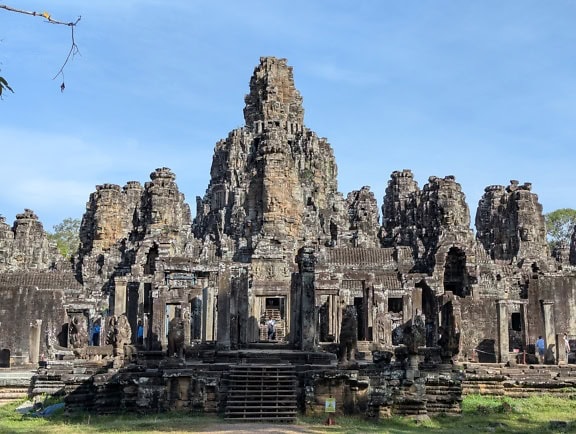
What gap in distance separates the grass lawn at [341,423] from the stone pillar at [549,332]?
7.60m

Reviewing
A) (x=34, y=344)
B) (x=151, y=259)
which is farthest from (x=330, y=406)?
(x=151, y=259)

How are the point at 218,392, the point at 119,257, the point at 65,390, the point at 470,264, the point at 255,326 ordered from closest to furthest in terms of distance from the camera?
the point at 218,392, the point at 65,390, the point at 255,326, the point at 470,264, the point at 119,257

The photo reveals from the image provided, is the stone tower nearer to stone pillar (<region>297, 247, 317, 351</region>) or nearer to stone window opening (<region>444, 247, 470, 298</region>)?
stone window opening (<region>444, 247, 470, 298</region>)

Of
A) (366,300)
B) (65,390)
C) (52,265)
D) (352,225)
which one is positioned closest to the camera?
(65,390)

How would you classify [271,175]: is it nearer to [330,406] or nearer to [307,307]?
[307,307]

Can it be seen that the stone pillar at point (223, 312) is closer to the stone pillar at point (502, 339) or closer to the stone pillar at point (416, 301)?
the stone pillar at point (502, 339)

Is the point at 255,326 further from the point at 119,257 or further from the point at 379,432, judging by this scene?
the point at 119,257

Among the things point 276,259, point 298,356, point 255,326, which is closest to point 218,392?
point 298,356

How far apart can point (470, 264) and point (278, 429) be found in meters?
22.3

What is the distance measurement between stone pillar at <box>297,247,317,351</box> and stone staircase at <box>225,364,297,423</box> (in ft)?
9.55

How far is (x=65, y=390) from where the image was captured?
63.0 feet

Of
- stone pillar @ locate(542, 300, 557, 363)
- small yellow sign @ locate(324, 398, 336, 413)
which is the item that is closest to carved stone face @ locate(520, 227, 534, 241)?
stone pillar @ locate(542, 300, 557, 363)

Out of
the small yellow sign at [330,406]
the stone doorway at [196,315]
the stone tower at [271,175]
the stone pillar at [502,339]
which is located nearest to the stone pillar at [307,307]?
the small yellow sign at [330,406]

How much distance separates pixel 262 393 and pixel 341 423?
6.46 ft
